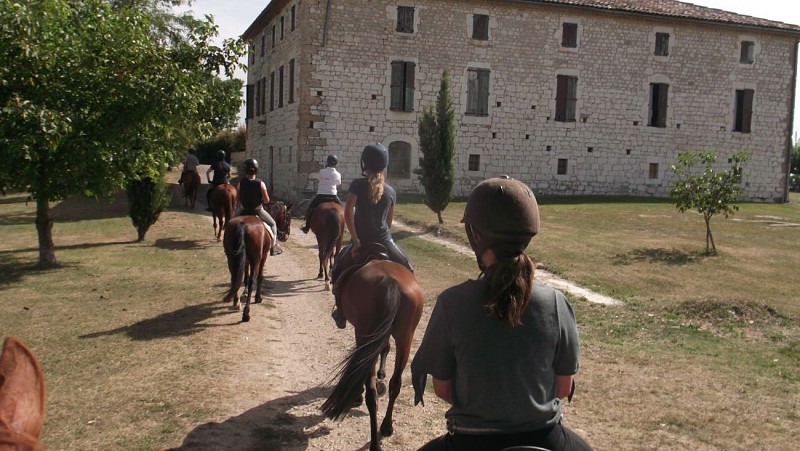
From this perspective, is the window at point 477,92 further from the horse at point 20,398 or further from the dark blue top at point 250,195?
the horse at point 20,398

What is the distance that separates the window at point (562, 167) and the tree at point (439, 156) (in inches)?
433

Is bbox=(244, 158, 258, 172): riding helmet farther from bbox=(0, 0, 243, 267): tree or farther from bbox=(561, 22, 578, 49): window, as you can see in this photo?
bbox=(561, 22, 578, 49): window

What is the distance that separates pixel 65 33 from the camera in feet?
35.6

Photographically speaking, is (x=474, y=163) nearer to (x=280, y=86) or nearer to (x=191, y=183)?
(x=280, y=86)

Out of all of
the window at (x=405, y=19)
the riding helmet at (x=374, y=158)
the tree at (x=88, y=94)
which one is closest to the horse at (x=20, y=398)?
the riding helmet at (x=374, y=158)

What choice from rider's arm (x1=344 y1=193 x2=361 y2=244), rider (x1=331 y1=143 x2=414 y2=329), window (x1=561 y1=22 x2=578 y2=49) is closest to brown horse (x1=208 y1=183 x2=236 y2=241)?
rider's arm (x1=344 y1=193 x2=361 y2=244)

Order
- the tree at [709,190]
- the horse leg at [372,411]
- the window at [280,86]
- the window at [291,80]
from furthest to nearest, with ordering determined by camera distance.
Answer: the window at [280,86] → the window at [291,80] → the tree at [709,190] → the horse leg at [372,411]

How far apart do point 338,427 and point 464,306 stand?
3.35m

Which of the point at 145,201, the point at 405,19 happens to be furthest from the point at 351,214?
the point at 405,19

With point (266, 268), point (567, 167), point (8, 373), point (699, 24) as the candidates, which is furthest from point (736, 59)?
point (8, 373)

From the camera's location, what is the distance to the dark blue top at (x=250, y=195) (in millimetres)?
9273

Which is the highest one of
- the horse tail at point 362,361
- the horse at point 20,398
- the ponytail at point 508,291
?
the ponytail at point 508,291

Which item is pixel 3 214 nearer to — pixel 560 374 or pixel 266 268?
pixel 266 268

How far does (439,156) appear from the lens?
786 inches
